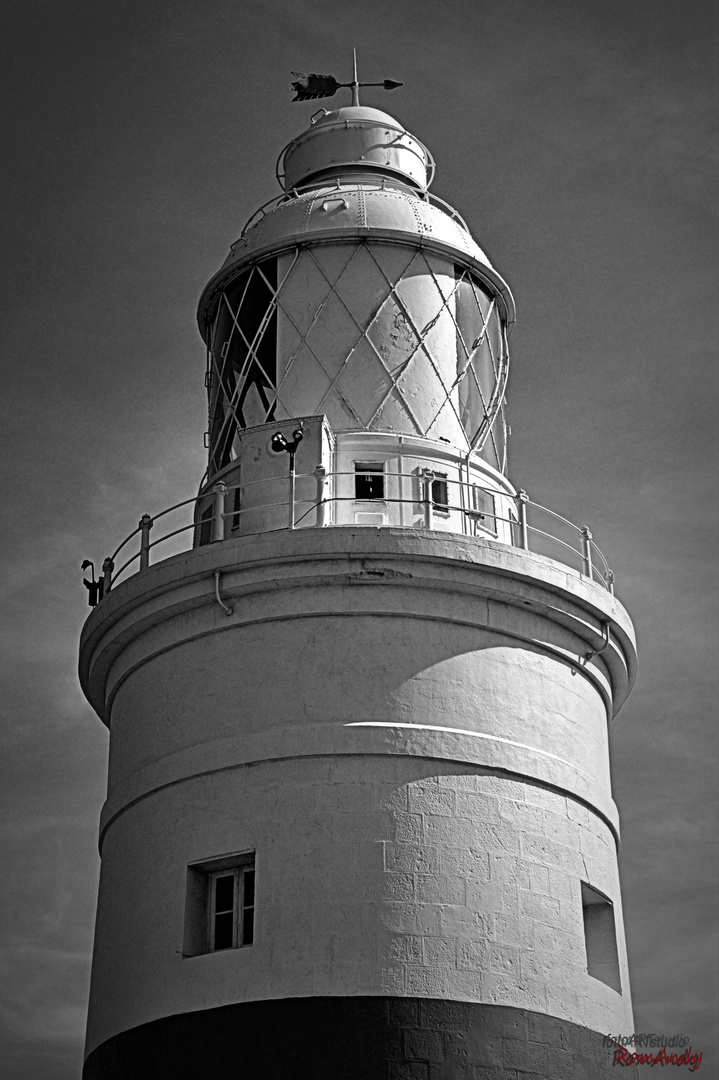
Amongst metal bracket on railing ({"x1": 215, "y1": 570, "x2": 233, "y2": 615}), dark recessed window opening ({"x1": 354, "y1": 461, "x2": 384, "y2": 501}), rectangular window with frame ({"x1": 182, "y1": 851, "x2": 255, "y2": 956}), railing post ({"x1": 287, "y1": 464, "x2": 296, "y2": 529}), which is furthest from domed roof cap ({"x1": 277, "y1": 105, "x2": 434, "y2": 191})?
rectangular window with frame ({"x1": 182, "y1": 851, "x2": 255, "y2": 956})

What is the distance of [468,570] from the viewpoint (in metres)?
18.1

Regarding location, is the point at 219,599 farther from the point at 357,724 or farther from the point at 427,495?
the point at 427,495

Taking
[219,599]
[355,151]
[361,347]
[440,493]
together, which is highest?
[355,151]

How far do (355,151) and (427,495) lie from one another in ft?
20.1

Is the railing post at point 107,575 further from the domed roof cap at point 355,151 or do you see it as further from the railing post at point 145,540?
the domed roof cap at point 355,151

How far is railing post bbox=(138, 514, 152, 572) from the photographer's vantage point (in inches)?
748

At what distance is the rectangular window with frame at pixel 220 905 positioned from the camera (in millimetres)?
16875

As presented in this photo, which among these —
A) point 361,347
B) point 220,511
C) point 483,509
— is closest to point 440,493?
point 483,509

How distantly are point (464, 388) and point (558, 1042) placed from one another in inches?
328

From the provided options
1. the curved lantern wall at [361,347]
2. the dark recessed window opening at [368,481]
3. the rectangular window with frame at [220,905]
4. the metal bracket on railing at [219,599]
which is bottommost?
the rectangular window with frame at [220,905]

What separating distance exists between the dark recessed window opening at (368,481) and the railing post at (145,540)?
2.55 meters

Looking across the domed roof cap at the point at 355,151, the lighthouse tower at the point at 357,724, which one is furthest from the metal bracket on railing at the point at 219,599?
the domed roof cap at the point at 355,151

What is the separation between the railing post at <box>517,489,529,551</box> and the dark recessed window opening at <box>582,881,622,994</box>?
406cm

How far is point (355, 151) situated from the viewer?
72.6 feet
